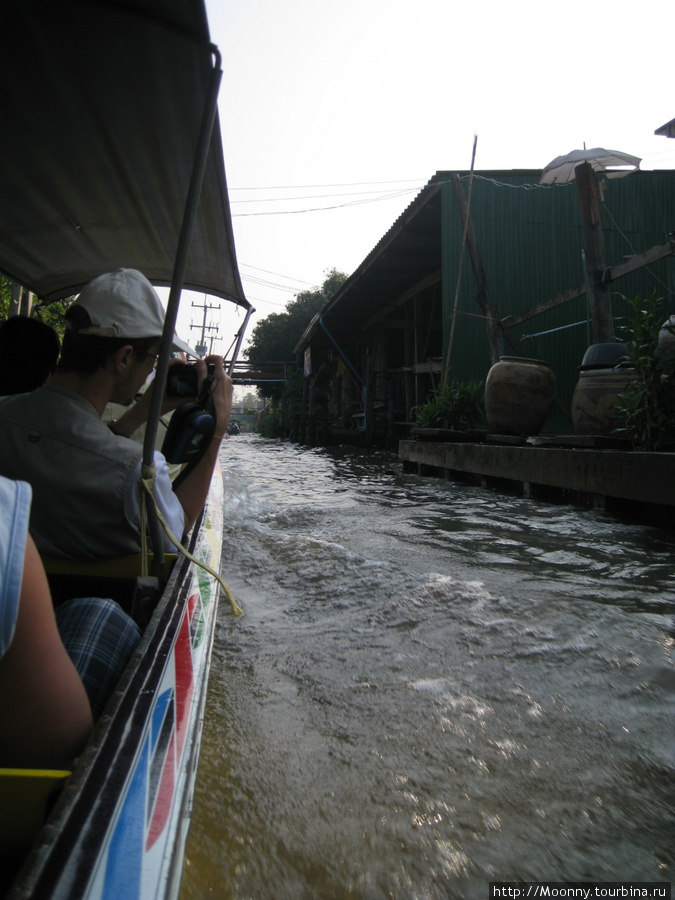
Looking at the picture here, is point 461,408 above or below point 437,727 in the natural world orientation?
above

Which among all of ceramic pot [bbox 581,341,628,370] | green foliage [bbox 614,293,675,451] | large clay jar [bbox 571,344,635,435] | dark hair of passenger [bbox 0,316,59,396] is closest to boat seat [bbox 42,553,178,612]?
dark hair of passenger [bbox 0,316,59,396]

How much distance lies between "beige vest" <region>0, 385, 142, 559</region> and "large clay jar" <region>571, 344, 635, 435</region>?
197 inches

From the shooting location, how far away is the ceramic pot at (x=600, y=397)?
215 inches

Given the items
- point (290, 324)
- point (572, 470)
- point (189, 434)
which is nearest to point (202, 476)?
point (189, 434)

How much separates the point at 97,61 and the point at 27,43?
0.64 ft

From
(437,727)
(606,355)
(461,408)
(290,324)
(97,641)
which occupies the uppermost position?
(290,324)

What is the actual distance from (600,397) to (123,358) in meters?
5.06

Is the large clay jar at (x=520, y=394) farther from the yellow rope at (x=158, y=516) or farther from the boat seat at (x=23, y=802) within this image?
the boat seat at (x=23, y=802)

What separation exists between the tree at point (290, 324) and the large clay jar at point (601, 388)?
31.1 metres

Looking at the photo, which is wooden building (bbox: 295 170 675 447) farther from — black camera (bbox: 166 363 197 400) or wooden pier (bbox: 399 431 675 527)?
black camera (bbox: 166 363 197 400)

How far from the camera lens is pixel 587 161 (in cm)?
704


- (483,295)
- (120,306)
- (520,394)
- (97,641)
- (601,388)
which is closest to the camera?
(97,641)

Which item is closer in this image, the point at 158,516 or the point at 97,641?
the point at 97,641

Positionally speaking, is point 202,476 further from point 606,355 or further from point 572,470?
point 606,355
